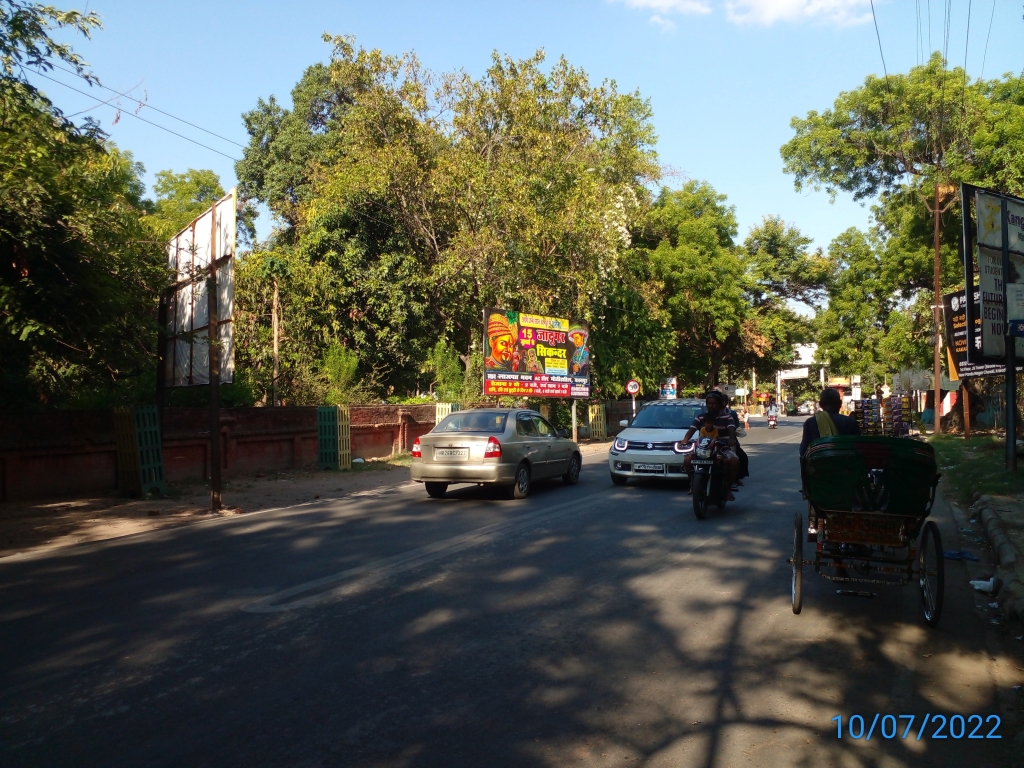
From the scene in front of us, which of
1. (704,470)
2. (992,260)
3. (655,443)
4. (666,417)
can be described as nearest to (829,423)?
(704,470)

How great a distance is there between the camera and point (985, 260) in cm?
1633

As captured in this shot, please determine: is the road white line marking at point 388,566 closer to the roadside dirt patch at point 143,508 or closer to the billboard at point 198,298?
the roadside dirt patch at point 143,508

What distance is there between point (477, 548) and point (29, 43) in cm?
878

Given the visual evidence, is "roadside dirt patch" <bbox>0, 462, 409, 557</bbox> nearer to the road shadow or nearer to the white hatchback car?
the road shadow


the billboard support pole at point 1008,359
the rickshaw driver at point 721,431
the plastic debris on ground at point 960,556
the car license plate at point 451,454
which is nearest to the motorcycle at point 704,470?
the rickshaw driver at point 721,431

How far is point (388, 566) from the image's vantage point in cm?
850

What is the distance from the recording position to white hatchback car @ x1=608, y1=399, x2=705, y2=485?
14844mm

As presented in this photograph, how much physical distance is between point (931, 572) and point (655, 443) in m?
8.77

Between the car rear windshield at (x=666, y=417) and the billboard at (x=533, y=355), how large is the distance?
1152 cm

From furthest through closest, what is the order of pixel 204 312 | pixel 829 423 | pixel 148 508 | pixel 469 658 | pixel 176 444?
pixel 176 444
pixel 204 312
pixel 148 508
pixel 829 423
pixel 469 658

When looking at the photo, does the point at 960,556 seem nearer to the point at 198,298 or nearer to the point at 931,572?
Answer: the point at 931,572

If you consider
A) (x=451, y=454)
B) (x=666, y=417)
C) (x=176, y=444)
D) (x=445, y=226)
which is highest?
(x=445, y=226)

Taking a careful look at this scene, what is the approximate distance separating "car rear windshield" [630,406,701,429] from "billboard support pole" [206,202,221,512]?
7.65 meters

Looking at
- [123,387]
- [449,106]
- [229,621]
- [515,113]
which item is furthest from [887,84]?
[229,621]
